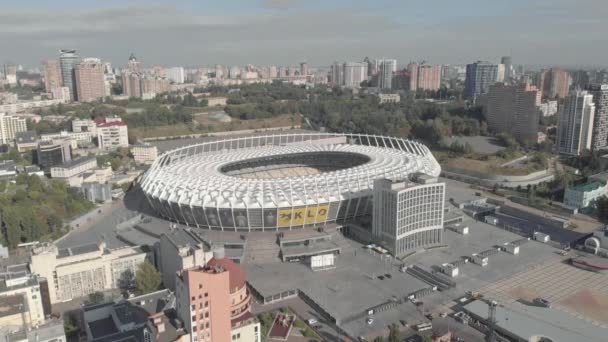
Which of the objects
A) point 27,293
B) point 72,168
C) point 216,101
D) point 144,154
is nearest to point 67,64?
point 216,101

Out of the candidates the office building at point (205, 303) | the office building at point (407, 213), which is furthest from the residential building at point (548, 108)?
the office building at point (205, 303)

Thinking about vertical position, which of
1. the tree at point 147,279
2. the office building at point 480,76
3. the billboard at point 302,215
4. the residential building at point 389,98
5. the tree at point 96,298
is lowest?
the tree at point 96,298

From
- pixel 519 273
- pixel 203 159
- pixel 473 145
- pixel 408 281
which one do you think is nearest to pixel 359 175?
pixel 408 281

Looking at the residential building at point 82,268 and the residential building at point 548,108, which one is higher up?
the residential building at point 548,108

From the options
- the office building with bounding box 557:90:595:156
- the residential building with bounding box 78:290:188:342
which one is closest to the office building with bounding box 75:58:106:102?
the residential building with bounding box 78:290:188:342

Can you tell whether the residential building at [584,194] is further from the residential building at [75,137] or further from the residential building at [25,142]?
the residential building at [25,142]
